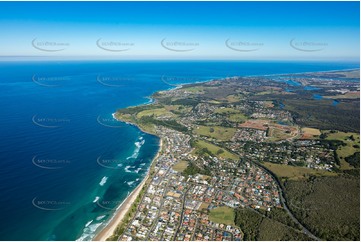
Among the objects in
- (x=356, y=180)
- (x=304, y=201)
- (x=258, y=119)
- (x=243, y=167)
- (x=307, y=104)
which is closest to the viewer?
(x=304, y=201)

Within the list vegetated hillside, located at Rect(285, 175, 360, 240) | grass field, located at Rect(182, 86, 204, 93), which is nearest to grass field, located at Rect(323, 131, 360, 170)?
vegetated hillside, located at Rect(285, 175, 360, 240)

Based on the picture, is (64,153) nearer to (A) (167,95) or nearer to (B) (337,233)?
(B) (337,233)

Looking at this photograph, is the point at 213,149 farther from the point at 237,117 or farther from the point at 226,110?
the point at 226,110

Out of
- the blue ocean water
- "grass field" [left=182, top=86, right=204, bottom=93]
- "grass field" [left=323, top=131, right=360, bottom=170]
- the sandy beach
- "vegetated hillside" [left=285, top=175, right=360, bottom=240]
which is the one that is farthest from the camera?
"grass field" [left=182, top=86, right=204, bottom=93]

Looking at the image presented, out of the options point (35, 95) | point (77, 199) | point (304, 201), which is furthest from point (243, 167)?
point (35, 95)

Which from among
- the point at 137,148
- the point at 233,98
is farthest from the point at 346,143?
the point at 233,98

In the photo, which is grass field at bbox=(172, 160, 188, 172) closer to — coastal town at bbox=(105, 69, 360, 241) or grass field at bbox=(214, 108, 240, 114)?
coastal town at bbox=(105, 69, 360, 241)
